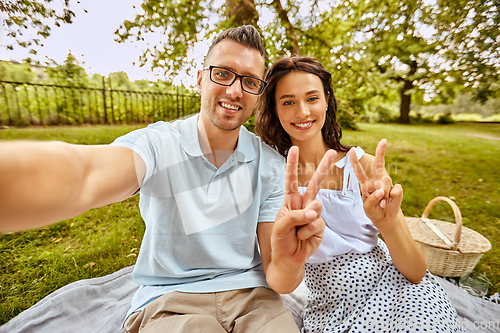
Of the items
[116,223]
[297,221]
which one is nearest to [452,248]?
[297,221]

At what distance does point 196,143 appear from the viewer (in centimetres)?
137

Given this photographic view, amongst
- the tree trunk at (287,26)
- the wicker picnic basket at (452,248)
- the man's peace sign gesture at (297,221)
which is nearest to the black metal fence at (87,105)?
the man's peace sign gesture at (297,221)

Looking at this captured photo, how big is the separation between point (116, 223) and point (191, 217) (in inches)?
96.4

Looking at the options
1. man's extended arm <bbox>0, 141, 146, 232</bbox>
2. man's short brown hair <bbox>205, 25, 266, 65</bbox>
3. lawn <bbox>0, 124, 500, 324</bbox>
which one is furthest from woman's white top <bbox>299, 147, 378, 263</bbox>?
lawn <bbox>0, 124, 500, 324</bbox>

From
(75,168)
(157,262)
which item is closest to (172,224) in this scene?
(157,262)

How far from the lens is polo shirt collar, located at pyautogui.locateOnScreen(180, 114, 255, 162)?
1350 mm

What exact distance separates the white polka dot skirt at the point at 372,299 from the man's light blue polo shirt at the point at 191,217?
1.62 ft

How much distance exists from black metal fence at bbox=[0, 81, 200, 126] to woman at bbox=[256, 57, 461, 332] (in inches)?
58.9

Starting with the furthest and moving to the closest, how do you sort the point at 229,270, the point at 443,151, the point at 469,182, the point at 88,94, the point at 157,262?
the point at 443,151 → the point at 469,182 → the point at 88,94 → the point at 229,270 → the point at 157,262

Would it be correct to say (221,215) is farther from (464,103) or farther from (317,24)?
(464,103)

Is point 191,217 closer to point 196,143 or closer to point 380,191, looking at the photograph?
point 196,143

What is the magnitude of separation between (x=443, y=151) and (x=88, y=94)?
7.41 meters

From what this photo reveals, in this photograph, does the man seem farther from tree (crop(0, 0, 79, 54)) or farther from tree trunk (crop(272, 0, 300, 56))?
tree trunk (crop(272, 0, 300, 56))

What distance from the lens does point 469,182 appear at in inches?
188
